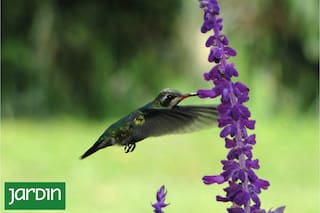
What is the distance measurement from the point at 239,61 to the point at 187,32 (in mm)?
1833

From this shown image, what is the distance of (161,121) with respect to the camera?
2.47 m

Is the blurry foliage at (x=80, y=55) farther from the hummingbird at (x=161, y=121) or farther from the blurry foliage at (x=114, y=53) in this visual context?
the hummingbird at (x=161, y=121)

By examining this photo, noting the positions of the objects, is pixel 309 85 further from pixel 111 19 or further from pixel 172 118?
pixel 172 118

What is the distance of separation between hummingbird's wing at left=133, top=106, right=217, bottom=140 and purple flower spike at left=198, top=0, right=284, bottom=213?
25.4 inches

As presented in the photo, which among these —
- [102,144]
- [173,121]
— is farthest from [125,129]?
[173,121]

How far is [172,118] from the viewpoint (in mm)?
2441

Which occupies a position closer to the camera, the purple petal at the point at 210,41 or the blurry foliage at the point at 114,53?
the purple petal at the point at 210,41

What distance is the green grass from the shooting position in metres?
7.92

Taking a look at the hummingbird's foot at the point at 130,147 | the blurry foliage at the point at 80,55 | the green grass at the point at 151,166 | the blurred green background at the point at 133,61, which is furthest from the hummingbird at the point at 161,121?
the blurry foliage at the point at 80,55

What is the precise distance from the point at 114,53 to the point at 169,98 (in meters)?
13.1

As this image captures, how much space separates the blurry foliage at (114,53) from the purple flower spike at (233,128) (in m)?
12.4

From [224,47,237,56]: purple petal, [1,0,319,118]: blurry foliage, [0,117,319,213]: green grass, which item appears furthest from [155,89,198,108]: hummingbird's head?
[1,0,319,118]: blurry foliage

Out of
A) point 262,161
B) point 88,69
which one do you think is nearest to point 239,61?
point 88,69

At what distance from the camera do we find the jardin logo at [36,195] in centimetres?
344
